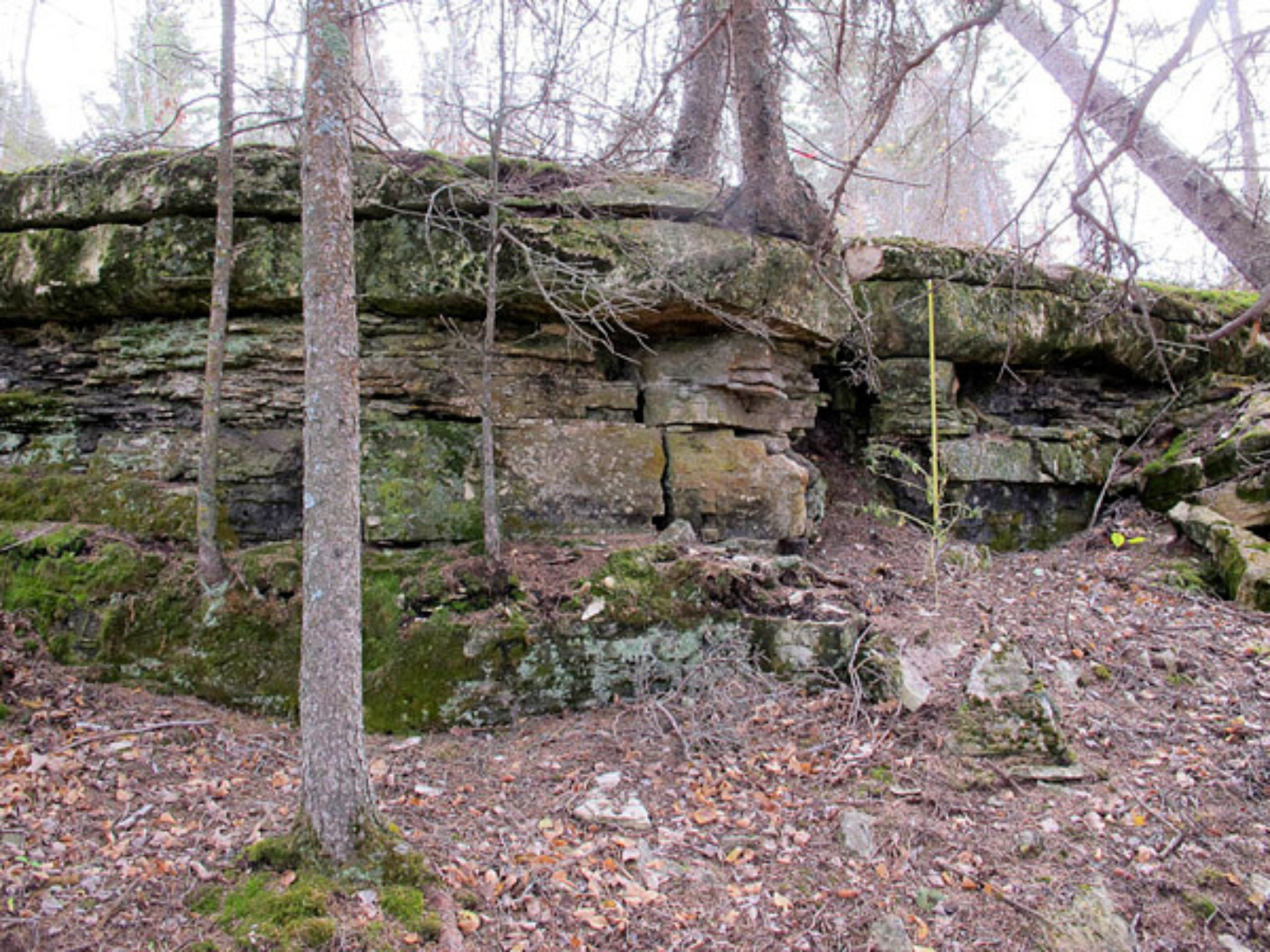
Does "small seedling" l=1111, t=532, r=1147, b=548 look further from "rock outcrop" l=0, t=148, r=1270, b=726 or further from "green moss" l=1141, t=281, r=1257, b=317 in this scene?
"green moss" l=1141, t=281, r=1257, b=317

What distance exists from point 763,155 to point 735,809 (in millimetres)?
4942

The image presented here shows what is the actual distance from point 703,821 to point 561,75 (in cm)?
488

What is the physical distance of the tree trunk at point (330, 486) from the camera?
329cm

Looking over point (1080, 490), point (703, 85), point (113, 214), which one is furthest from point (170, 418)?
point (1080, 490)

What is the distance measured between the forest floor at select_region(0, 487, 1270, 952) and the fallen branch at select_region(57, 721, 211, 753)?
0.08ft

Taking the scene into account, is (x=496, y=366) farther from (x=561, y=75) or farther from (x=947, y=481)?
(x=947, y=481)

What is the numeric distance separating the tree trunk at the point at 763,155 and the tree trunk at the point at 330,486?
3.40 meters

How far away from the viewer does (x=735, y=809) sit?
157 inches

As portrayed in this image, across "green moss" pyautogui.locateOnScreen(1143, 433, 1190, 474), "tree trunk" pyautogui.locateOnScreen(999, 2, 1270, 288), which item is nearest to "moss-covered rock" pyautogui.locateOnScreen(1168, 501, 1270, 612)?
"green moss" pyautogui.locateOnScreen(1143, 433, 1190, 474)

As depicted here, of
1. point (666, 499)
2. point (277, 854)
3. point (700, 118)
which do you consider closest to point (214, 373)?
point (277, 854)

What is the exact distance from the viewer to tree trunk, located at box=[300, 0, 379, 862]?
10.8 feet

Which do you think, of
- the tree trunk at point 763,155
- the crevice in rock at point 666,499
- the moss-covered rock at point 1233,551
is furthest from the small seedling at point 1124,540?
the crevice in rock at point 666,499

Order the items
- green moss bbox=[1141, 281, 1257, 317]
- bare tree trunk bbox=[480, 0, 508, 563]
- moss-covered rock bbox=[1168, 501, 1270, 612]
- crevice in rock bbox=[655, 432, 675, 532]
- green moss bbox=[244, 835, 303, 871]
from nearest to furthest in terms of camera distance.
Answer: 1. green moss bbox=[244, 835, 303, 871]
2. bare tree trunk bbox=[480, 0, 508, 563]
3. moss-covered rock bbox=[1168, 501, 1270, 612]
4. crevice in rock bbox=[655, 432, 675, 532]
5. green moss bbox=[1141, 281, 1257, 317]

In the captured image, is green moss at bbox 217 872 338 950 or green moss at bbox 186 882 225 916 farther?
green moss at bbox 186 882 225 916
